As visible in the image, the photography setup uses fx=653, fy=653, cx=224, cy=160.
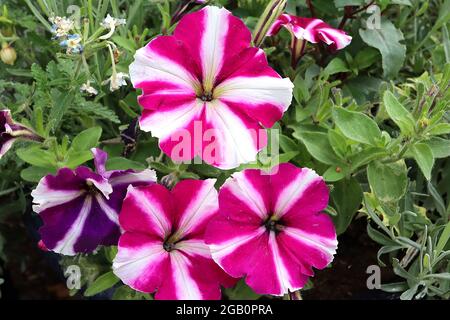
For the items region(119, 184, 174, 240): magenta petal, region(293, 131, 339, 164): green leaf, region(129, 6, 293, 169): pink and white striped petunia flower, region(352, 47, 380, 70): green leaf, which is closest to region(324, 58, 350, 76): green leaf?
region(352, 47, 380, 70): green leaf

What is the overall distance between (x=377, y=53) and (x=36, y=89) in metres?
0.55

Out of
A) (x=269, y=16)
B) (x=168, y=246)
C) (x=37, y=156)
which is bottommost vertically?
(x=168, y=246)

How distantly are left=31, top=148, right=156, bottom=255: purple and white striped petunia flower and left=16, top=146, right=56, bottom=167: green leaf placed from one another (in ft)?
0.20

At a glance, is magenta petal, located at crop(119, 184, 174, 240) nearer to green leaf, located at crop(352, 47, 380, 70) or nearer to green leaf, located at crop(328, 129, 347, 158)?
green leaf, located at crop(328, 129, 347, 158)

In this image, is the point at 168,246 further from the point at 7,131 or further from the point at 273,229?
the point at 7,131

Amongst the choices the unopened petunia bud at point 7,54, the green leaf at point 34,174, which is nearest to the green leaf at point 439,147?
the green leaf at point 34,174

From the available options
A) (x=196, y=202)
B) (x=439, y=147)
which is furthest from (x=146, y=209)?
(x=439, y=147)

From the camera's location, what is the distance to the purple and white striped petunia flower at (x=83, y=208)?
0.75 meters

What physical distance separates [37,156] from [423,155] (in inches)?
18.8

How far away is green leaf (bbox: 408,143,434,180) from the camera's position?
81cm

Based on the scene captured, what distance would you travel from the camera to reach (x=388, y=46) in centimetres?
106

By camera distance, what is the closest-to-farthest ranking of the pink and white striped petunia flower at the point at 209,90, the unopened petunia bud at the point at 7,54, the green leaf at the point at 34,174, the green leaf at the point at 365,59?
1. the pink and white striped petunia flower at the point at 209,90
2. the green leaf at the point at 34,174
3. the unopened petunia bud at the point at 7,54
4. the green leaf at the point at 365,59

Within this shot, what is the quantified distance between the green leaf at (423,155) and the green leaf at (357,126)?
47 millimetres

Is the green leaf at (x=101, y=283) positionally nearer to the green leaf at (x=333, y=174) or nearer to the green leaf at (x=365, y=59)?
the green leaf at (x=333, y=174)
